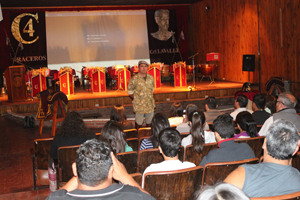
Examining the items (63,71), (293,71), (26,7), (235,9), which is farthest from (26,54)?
(293,71)

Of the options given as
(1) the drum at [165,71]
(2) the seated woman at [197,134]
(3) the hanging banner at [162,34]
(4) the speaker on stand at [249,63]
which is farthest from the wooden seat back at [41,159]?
(3) the hanging banner at [162,34]

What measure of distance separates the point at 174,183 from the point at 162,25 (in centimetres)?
1275

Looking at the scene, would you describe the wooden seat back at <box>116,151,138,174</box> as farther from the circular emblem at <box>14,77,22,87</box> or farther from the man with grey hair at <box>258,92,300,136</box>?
the circular emblem at <box>14,77,22,87</box>

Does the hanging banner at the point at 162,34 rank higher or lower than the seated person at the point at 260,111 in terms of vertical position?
higher

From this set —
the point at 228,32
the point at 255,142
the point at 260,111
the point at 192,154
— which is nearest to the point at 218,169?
the point at 192,154

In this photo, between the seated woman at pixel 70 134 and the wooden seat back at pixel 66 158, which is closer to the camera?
the wooden seat back at pixel 66 158

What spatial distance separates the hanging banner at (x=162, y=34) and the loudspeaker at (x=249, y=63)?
16.7ft

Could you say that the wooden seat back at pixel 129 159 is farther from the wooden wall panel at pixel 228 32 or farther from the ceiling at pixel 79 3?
the ceiling at pixel 79 3

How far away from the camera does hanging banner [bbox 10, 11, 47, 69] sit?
12727mm

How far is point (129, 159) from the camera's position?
2.70 meters

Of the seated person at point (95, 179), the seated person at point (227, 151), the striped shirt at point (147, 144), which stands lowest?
the striped shirt at point (147, 144)

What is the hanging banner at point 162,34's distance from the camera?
14.1 m

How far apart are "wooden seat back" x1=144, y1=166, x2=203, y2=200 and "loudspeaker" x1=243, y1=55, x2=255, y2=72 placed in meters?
7.85

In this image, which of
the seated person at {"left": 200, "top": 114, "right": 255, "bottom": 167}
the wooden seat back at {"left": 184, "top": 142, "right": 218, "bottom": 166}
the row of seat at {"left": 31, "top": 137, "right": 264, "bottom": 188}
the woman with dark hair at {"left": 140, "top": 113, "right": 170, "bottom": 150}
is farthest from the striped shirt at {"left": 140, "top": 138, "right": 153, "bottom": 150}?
the seated person at {"left": 200, "top": 114, "right": 255, "bottom": 167}
